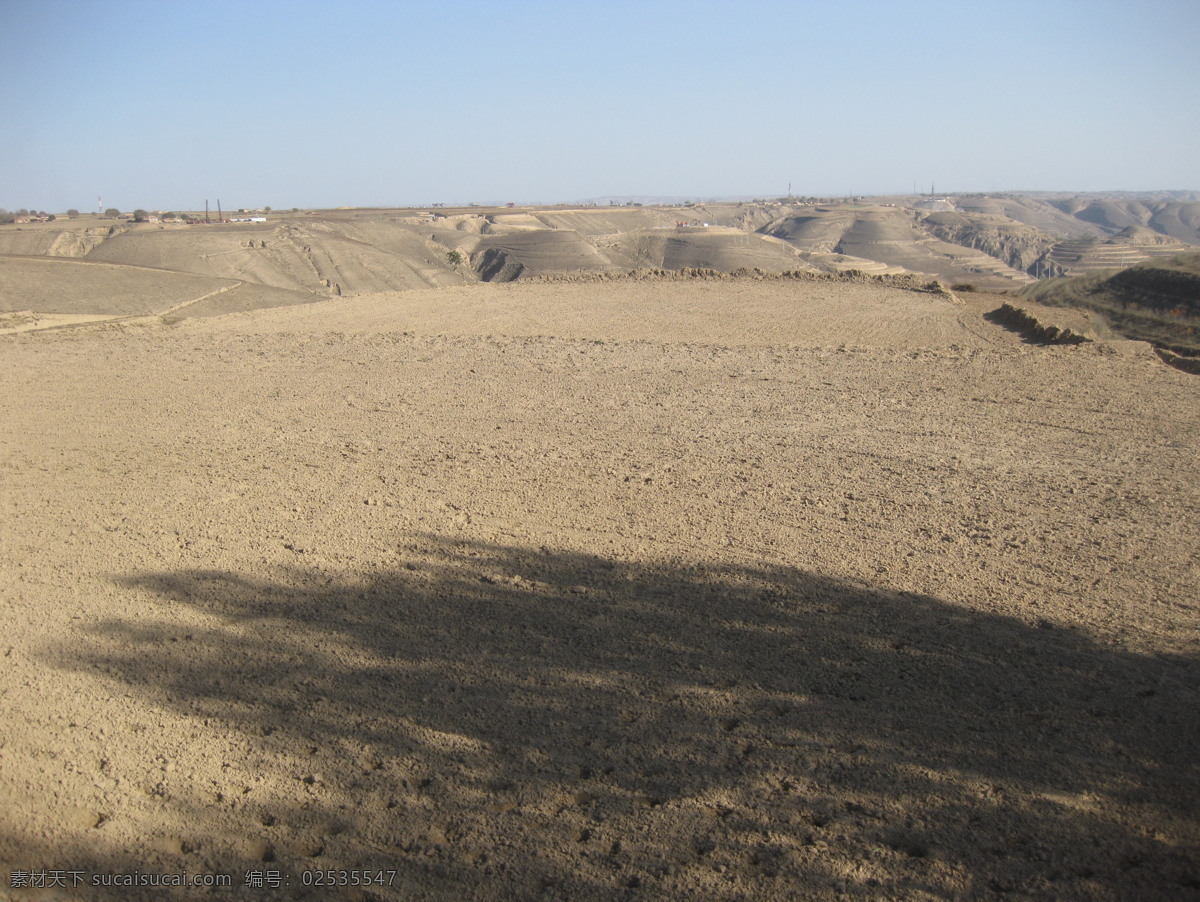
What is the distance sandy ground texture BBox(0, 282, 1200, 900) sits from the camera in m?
3.71

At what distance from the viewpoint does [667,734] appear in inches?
175

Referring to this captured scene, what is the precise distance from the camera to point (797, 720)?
14.9ft

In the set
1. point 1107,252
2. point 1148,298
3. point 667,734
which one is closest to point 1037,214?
point 1107,252

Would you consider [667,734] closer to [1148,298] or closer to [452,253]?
[1148,298]

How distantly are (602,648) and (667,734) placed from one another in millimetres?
920

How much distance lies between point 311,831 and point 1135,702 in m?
4.49

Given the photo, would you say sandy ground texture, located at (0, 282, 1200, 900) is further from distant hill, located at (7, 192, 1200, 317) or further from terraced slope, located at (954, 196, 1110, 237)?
terraced slope, located at (954, 196, 1110, 237)

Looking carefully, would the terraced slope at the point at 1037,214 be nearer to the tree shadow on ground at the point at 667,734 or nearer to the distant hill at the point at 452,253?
the distant hill at the point at 452,253

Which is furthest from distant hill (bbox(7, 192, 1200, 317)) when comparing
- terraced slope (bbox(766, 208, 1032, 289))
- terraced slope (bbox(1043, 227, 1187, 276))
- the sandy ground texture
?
the sandy ground texture

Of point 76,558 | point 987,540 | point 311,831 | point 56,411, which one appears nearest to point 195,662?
point 311,831

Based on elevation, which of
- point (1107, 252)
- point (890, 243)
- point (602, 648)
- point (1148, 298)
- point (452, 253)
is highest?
point (890, 243)

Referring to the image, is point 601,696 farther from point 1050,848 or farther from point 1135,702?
point 1135,702

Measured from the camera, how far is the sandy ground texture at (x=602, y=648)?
12.2ft

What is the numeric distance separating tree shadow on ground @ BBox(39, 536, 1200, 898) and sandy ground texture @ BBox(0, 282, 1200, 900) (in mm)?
20
